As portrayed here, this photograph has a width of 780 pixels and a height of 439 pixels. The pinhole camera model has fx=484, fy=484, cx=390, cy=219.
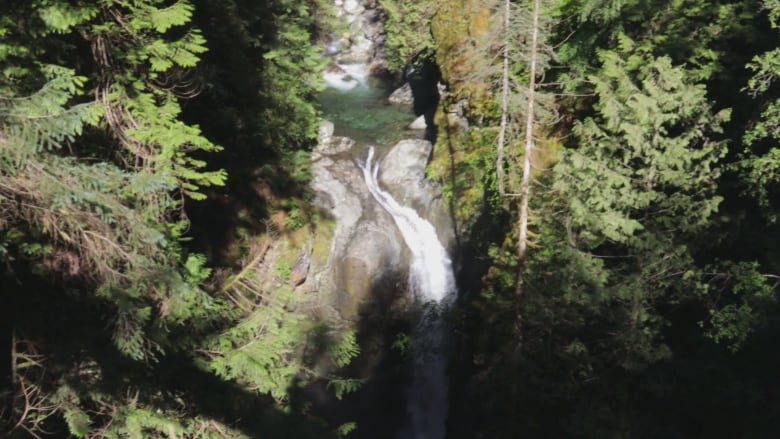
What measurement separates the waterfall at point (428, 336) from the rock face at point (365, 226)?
44 centimetres

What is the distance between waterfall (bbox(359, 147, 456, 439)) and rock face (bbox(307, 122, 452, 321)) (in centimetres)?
44

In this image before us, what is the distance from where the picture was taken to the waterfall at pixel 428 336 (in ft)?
57.5

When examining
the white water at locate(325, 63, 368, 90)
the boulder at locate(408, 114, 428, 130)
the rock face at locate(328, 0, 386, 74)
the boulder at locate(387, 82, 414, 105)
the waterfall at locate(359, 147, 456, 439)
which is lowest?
the waterfall at locate(359, 147, 456, 439)

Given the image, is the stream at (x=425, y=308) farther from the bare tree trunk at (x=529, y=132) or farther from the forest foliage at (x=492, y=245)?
the bare tree trunk at (x=529, y=132)

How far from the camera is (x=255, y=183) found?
16.7 meters

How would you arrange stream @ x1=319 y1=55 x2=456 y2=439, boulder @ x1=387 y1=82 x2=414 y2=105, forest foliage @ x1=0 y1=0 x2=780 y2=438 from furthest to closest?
1. boulder @ x1=387 y1=82 x2=414 y2=105
2. stream @ x1=319 y1=55 x2=456 y2=439
3. forest foliage @ x1=0 y1=0 x2=780 y2=438

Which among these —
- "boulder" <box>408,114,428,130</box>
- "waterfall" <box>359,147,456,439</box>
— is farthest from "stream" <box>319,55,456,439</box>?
"boulder" <box>408,114,428,130</box>

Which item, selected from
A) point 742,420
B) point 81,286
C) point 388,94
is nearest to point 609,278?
point 742,420

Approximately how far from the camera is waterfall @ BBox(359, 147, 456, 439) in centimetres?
1752

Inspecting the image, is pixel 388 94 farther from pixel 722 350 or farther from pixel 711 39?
pixel 722 350

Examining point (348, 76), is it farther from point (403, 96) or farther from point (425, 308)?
point (425, 308)

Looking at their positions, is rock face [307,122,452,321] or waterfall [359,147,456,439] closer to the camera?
waterfall [359,147,456,439]

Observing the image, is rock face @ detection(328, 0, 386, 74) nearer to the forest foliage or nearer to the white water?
the white water

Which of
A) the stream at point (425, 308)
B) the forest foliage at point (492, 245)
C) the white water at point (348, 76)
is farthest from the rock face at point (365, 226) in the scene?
the white water at point (348, 76)
